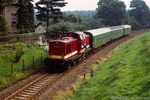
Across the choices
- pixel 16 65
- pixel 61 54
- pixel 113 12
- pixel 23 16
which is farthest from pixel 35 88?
A: pixel 113 12

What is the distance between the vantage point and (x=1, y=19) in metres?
25.1

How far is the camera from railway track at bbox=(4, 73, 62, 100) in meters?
13.0

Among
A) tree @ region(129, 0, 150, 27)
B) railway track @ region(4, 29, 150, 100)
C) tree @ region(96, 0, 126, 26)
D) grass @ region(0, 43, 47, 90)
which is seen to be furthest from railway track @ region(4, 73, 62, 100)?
tree @ region(129, 0, 150, 27)

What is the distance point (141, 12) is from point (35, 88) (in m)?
78.2

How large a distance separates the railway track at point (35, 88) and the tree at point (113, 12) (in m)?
49.5

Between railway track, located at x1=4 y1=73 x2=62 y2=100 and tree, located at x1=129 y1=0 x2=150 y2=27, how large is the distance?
74014 mm

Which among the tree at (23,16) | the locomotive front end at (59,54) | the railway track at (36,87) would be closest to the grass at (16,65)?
the railway track at (36,87)

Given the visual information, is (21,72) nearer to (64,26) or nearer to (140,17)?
(64,26)

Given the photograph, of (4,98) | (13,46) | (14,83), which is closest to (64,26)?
(13,46)

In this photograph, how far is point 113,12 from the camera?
62.5 m

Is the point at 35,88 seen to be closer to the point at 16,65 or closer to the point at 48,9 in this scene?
the point at 16,65

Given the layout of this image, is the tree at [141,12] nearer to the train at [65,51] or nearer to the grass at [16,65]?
the train at [65,51]

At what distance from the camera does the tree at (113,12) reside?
204 feet

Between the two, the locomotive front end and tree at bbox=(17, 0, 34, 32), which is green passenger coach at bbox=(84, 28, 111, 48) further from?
tree at bbox=(17, 0, 34, 32)
